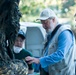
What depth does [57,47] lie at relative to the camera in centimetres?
303

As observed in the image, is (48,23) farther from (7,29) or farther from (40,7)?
(40,7)

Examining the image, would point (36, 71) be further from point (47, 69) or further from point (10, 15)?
point (10, 15)

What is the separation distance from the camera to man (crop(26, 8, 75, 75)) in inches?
117

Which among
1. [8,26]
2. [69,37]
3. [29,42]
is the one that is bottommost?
[29,42]

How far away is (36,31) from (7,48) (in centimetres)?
464

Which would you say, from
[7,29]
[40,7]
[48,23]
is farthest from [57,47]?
[40,7]

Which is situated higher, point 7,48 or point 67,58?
point 7,48

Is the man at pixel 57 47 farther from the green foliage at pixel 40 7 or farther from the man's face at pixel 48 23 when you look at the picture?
the green foliage at pixel 40 7

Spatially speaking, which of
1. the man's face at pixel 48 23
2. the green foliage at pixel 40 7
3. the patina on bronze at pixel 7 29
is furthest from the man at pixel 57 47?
the green foliage at pixel 40 7

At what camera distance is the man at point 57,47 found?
2.96 meters

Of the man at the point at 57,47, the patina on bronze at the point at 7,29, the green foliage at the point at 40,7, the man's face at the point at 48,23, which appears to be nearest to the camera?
the patina on bronze at the point at 7,29

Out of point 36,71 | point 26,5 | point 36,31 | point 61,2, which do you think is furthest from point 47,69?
point 61,2

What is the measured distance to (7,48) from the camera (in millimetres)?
2082

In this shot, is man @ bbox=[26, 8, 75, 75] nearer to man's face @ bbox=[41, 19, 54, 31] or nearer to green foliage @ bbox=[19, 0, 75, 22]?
man's face @ bbox=[41, 19, 54, 31]
